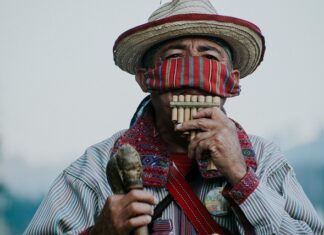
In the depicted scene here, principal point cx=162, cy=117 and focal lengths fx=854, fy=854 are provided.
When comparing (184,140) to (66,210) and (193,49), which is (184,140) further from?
(66,210)

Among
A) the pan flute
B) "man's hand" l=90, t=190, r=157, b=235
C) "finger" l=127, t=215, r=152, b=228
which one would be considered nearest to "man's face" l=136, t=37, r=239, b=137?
the pan flute

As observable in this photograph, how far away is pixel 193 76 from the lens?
4.15 meters

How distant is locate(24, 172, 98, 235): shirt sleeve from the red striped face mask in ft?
2.05

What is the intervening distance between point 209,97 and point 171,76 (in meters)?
0.28

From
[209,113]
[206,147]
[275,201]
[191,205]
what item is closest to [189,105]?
[209,113]

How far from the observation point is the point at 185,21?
4.36 m

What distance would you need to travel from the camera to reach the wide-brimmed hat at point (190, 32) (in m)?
4.38

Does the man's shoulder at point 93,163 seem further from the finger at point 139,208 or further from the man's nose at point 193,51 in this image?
the finger at point 139,208

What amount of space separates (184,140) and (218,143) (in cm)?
48

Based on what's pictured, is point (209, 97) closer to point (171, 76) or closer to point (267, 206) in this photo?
point (171, 76)

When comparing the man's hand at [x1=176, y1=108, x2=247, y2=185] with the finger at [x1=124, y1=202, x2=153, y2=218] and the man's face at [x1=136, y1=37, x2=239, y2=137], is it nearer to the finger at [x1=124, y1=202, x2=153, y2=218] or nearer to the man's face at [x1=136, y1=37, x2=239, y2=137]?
the man's face at [x1=136, y1=37, x2=239, y2=137]

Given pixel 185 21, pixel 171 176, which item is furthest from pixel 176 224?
pixel 185 21

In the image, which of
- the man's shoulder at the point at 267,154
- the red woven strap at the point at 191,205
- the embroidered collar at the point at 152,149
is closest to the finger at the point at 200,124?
the embroidered collar at the point at 152,149

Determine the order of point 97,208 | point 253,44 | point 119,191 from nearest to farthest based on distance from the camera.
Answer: point 119,191 < point 97,208 < point 253,44
